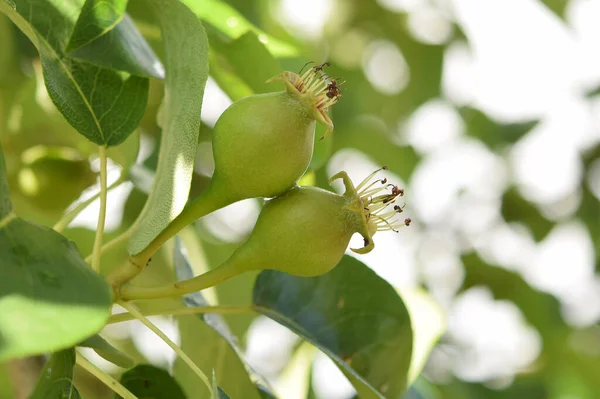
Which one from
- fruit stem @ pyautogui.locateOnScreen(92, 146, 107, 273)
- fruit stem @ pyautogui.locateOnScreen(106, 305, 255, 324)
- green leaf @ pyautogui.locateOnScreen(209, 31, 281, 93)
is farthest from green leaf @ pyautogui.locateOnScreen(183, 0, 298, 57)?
fruit stem @ pyautogui.locateOnScreen(106, 305, 255, 324)

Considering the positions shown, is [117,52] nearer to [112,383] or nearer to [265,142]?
[265,142]

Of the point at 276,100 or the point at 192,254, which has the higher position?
the point at 276,100

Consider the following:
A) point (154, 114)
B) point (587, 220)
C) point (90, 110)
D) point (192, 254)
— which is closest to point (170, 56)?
point (90, 110)

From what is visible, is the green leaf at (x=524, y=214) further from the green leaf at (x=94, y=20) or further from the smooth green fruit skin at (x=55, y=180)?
the green leaf at (x=94, y=20)

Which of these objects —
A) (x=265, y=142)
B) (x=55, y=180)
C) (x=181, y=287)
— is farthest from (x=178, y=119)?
(x=55, y=180)

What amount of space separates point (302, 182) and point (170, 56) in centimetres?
52

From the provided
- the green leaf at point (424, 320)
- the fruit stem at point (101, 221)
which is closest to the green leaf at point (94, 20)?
the fruit stem at point (101, 221)

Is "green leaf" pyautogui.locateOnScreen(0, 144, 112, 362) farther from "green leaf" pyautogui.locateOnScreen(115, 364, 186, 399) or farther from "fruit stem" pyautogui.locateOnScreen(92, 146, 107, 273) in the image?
"green leaf" pyautogui.locateOnScreen(115, 364, 186, 399)

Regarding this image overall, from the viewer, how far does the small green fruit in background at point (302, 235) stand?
33.4 inches

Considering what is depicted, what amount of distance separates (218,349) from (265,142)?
583mm

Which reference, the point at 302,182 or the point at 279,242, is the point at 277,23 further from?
the point at 279,242

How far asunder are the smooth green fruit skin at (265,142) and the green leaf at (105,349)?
0.25 metres

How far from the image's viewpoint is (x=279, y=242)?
2.84 feet

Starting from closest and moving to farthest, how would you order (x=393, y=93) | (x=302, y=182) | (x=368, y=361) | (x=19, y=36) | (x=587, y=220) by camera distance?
(x=368, y=361) < (x=302, y=182) < (x=19, y=36) < (x=393, y=93) < (x=587, y=220)
